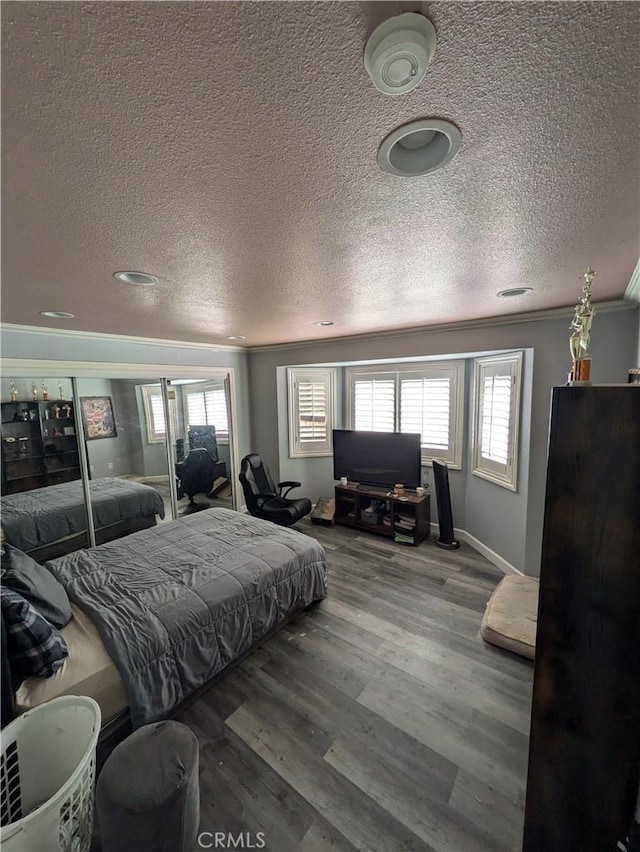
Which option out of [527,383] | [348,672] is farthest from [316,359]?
[348,672]

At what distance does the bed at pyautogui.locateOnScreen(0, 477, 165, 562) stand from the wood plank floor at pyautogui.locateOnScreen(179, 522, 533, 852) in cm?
240

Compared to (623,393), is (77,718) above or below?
below

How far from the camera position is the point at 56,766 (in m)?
1.43

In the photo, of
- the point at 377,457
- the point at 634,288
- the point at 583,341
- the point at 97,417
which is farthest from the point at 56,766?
the point at 634,288

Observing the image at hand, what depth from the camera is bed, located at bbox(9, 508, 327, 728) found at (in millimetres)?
1722

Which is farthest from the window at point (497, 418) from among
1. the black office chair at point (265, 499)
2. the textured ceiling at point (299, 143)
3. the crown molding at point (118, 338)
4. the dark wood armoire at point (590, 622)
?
the crown molding at point (118, 338)

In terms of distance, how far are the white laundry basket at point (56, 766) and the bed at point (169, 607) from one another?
0.14 m

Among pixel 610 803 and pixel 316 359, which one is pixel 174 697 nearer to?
pixel 610 803

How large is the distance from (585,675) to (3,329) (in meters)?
4.33

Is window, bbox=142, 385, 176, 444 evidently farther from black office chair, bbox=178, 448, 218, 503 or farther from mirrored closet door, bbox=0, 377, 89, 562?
mirrored closet door, bbox=0, 377, 89, 562

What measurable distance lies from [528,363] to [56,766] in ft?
13.0

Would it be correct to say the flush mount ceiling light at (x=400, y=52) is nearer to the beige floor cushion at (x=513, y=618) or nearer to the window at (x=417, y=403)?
the beige floor cushion at (x=513, y=618)

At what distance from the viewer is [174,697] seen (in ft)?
6.11

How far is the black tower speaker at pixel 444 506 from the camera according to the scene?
3.88m
